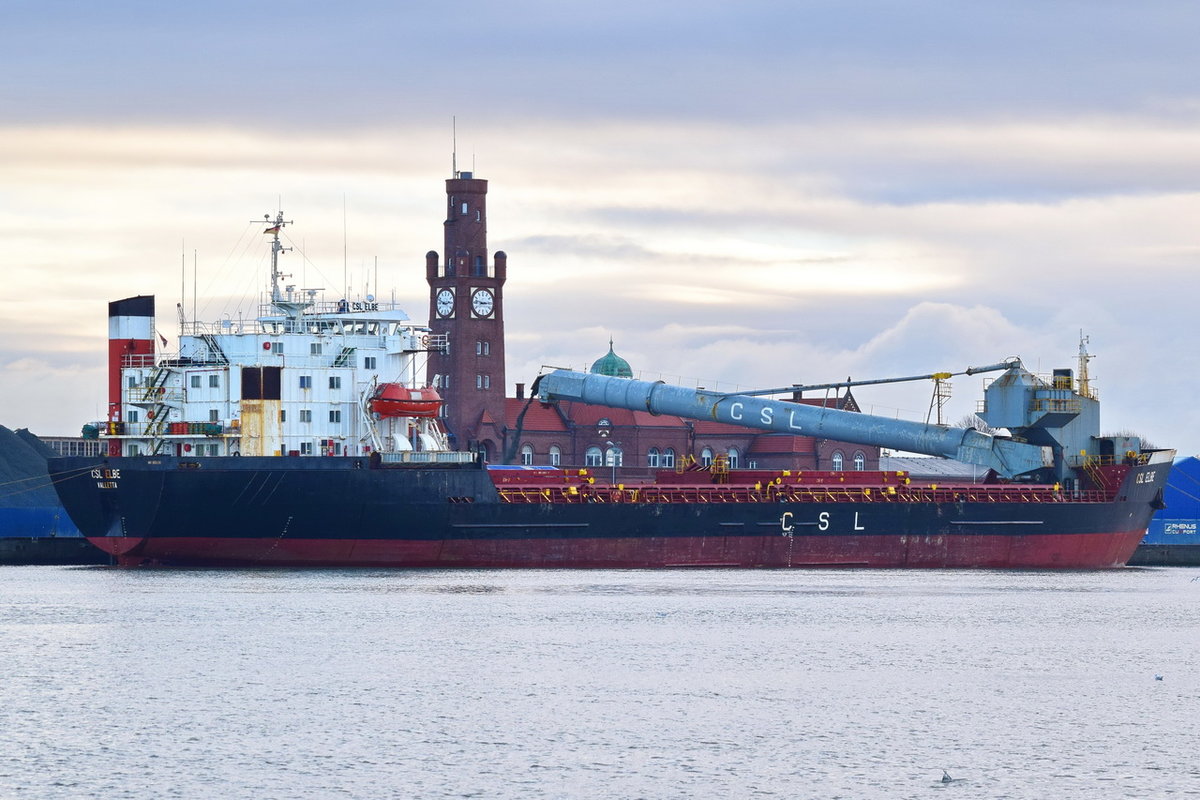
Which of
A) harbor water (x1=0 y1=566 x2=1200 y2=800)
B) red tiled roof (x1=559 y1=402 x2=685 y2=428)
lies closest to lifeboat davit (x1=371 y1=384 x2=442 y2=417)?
harbor water (x1=0 y1=566 x2=1200 y2=800)

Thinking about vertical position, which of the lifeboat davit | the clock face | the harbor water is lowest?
the harbor water

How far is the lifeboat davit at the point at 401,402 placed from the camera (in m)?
60.7

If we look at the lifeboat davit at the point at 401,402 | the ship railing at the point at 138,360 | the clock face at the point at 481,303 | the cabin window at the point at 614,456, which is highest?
the clock face at the point at 481,303

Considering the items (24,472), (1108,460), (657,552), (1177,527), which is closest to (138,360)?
(657,552)

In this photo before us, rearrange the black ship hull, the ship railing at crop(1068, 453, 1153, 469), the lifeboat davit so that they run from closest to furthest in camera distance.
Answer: the black ship hull, the lifeboat davit, the ship railing at crop(1068, 453, 1153, 469)

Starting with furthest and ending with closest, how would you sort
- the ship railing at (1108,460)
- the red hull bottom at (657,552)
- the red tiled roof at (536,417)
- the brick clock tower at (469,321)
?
the red tiled roof at (536,417) < the brick clock tower at (469,321) < the ship railing at (1108,460) < the red hull bottom at (657,552)

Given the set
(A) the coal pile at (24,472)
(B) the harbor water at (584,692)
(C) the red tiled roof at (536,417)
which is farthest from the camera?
(C) the red tiled roof at (536,417)

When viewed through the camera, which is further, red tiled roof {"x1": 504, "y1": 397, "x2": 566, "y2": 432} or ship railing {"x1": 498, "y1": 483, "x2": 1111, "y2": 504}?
red tiled roof {"x1": 504, "y1": 397, "x2": 566, "y2": 432}

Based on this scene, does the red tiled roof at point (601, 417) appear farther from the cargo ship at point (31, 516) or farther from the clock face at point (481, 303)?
the cargo ship at point (31, 516)

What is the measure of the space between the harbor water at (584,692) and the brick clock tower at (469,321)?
5591 centimetres

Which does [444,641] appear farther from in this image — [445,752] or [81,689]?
[445,752]

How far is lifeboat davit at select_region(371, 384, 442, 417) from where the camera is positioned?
199ft

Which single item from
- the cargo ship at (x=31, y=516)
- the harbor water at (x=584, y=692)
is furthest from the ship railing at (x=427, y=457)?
the cargo ship at (x=31, y=516)

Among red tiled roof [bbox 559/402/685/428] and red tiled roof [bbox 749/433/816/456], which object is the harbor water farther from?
red tiled roof [bbox 749/433/816/456]
